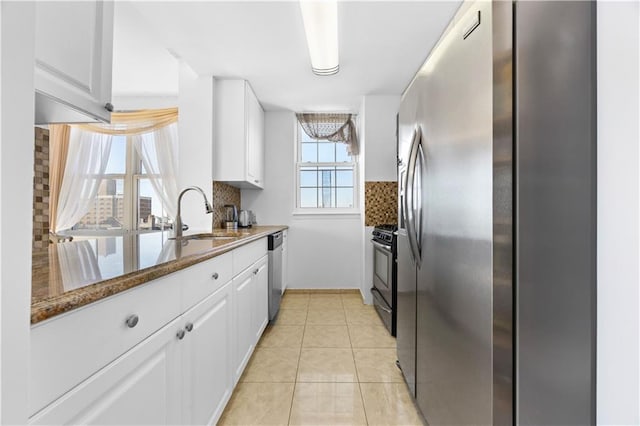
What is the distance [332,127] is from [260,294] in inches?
106

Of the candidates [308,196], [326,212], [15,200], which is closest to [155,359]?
[15,200]

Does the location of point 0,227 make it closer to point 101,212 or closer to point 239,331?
point 239,331

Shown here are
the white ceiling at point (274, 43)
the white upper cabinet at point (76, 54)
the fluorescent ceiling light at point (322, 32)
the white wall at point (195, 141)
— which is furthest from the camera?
the white wall at point (195, 141)

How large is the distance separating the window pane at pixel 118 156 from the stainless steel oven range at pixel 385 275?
11.7 ft

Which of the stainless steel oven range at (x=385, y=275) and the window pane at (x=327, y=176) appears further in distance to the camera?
the window pane at (x=327, y=176)

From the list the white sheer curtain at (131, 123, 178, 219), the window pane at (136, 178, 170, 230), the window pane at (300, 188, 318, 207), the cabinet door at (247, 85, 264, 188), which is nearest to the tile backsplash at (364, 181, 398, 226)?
the window pane at (300, 188, 318, 207)

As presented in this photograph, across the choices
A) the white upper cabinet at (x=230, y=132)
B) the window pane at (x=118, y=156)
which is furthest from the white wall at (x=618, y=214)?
the window pane at (x=118, y=156)

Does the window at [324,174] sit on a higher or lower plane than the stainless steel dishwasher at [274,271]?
higher

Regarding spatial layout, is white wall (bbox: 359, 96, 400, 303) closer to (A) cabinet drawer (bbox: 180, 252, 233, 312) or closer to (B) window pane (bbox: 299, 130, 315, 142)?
(B) window pane (bbox: 299, 130, 315, 142)

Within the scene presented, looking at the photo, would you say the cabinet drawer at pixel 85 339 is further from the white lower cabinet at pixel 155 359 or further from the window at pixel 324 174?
the window at pixel 324 174

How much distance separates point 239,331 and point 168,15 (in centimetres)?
224

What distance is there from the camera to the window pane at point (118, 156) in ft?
13.7

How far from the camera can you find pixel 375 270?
338cm

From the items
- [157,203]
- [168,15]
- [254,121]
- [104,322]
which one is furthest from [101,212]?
[104,322]
